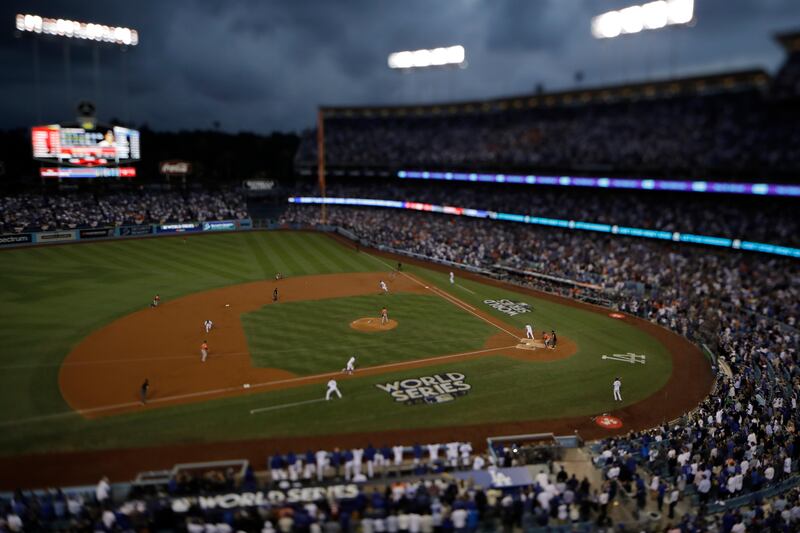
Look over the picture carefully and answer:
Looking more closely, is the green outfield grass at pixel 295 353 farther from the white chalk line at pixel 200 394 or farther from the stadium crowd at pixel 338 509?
the stadium crowd at pixel 338 509

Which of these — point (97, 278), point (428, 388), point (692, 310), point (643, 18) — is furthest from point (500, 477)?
point (643, 18)

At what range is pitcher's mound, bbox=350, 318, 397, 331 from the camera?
32.3 metres

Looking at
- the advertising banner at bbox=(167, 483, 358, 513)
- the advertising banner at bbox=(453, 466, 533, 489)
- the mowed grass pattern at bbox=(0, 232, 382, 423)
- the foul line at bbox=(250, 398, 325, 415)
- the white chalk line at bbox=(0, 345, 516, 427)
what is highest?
the mowed grass pattern at bbox=(0, 232, 382, 423)

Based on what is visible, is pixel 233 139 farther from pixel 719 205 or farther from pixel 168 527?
pixel 168 527

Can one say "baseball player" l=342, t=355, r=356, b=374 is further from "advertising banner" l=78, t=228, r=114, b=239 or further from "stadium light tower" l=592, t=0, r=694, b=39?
"advertising banner" l=78, t=228, r=114, b=239

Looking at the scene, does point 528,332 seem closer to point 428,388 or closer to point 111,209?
point 428,388

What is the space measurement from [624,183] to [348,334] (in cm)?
3575

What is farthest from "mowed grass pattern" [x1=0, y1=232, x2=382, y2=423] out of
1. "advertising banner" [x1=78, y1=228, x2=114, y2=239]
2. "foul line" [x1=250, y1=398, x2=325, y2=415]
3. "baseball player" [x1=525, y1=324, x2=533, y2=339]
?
"baseball player" [x1=525, y1=324, x2=533, y2=339]

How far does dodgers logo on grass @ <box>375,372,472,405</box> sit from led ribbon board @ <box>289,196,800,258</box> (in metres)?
30.8

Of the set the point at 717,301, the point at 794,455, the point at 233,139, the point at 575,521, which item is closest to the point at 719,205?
the point at 717,301

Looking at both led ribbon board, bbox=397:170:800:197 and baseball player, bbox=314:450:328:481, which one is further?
led ribbon board, bbox=397:170:800:197

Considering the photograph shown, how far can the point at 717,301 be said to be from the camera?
122 feet

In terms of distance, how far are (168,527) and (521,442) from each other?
40.3 ft

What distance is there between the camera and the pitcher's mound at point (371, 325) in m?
32.3
